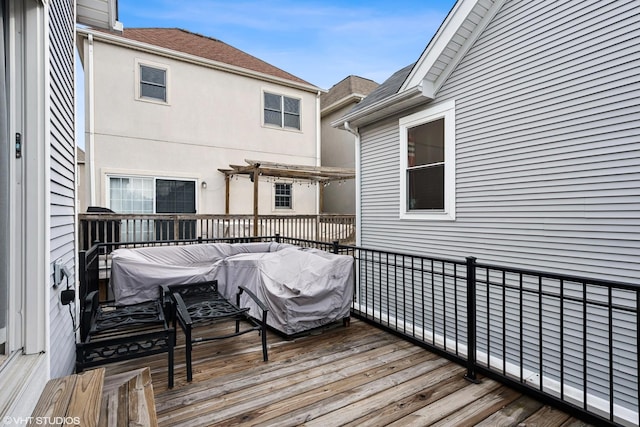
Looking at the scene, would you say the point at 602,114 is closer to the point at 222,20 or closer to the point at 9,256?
the point at 9,256

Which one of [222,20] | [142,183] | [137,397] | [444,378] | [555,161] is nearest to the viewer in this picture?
[137,397]

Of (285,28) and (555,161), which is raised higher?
(285,28)

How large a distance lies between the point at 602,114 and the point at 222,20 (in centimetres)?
1103

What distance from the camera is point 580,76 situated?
369cm

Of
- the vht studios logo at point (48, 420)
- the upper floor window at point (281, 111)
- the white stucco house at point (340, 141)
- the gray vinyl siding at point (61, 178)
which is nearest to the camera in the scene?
the vht studios logo at point (48, 420)

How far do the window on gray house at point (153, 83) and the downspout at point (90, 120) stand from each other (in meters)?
1.09

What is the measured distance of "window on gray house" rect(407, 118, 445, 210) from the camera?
5.29 meters

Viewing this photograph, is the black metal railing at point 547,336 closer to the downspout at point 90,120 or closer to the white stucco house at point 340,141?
the downspout at point 90,120

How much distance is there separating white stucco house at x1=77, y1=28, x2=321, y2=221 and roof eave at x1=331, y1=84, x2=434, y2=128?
4.32 m

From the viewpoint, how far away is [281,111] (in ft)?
34.9

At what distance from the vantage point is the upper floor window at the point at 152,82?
27.6 ft

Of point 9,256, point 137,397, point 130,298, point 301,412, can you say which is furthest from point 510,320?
point 9,256

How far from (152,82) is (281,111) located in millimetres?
3742

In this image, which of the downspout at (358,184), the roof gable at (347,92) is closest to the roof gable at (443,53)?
the downspout at (358,184)
